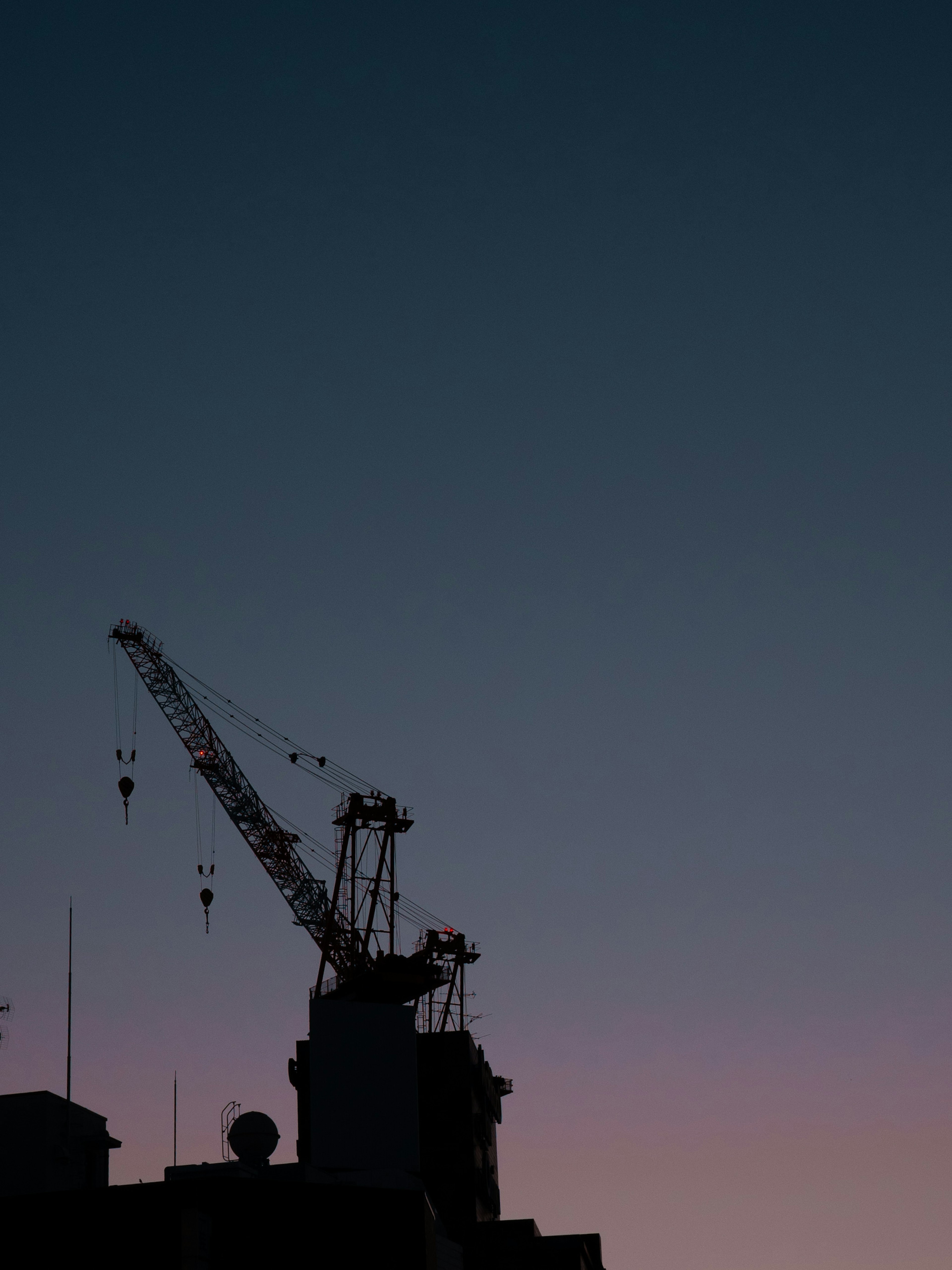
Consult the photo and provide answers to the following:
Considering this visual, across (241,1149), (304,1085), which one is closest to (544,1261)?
(304,1085)

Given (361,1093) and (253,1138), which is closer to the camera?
(253,1138)

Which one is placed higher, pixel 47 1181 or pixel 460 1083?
pixel 460 1083

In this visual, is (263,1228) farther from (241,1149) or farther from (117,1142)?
(117,1142)

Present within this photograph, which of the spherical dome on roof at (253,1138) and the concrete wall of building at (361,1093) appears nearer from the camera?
the spherical dome on roof at (253,1138)

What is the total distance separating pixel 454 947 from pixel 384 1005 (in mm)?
46374

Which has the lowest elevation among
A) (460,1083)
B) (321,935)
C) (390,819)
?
(460,1083)

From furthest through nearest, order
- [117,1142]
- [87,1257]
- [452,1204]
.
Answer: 1. [452,1204]
2. [117,1142]
3. [87,1257]

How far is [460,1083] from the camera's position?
107 meters

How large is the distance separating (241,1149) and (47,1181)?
7.87m

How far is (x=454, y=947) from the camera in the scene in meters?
123

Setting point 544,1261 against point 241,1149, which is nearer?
point 241,1149

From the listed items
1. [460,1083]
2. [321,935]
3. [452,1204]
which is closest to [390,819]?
[321,935]

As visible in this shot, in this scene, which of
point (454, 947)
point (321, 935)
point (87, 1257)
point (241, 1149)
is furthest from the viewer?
point (454, 947)

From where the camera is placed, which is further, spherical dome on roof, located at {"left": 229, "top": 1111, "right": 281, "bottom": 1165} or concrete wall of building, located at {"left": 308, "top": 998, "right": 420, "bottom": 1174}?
concrete wall of building, located at {"left": 308, "top": 998, "right": 420, "bottom": 1174}
